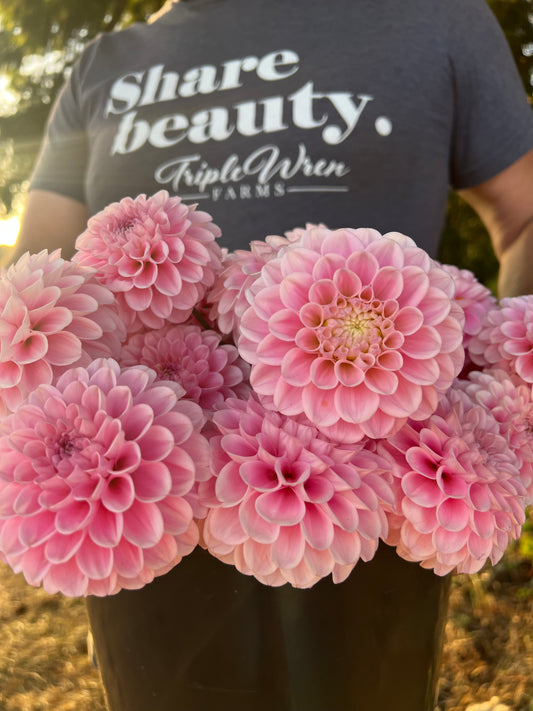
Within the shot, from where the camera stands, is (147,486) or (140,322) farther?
(140,322)

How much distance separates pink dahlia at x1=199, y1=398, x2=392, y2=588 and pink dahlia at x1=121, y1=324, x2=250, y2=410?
69 millimetres

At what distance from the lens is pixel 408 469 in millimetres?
343

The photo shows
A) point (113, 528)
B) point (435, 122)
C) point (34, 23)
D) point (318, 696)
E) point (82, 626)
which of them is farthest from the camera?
point (34, 23)

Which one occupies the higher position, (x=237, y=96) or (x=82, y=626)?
(x=237, y=96)

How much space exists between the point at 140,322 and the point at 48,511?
17 centimetres

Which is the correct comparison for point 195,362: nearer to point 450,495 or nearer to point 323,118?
point 450,495

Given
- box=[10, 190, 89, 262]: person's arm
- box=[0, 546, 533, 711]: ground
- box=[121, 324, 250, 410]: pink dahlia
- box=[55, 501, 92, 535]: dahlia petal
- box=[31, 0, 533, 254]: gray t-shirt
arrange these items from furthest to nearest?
box=[0, 546, 533, 711]: ground, box=[10, 190, 89, 262]: person's arm, box=[31, 0, 533, 254]: gray t-shirt, box=[121, 324, 250, 410]: pink dahlia, box=[55, 501, 92, 535]: dahlia petal

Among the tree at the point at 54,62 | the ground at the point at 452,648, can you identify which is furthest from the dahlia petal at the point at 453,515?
the tree at the point at 54,62

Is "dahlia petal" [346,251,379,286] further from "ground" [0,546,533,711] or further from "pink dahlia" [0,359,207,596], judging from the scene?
"ground" [0,546,533,711]

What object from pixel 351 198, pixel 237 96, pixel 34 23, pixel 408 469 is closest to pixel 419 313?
pixel 408 469

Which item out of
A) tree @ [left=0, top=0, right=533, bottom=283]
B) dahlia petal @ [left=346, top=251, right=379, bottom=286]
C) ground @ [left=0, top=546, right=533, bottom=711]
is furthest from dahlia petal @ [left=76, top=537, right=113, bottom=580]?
tree @ [left=0, top=0, right=533, bottom=283]

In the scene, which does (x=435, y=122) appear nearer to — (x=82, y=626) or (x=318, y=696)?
(x=318, y=696)

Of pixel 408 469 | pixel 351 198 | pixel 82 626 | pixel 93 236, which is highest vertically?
pixel 93 236

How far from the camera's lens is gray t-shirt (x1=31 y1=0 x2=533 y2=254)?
3.21ft
